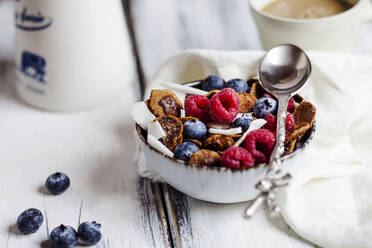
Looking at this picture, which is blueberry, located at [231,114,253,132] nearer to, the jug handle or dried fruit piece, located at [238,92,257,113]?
dried fruit piece, located at [238,92,257,113]

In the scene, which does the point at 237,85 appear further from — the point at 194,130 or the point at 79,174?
the point at 79,174

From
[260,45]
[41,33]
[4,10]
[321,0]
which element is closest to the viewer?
[41,33]

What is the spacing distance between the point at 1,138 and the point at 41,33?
230mm

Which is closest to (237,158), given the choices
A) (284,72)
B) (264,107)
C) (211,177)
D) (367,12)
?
(211,177)

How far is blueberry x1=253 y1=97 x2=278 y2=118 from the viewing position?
2.65ft

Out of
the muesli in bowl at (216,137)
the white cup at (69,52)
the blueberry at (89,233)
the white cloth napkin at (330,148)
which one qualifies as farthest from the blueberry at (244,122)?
the white cup at (69,52)

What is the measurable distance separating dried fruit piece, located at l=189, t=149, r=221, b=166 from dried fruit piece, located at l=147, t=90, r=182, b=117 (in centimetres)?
14

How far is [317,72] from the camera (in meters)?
0.96

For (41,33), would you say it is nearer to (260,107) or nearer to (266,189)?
(260,107)

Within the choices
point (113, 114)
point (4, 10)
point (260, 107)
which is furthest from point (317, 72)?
point (4, 10)

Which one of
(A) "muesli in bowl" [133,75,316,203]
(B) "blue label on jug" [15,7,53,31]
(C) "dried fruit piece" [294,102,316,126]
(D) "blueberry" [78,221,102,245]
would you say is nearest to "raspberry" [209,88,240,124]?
(A) "muesli in bowl" [133,75,316,203]

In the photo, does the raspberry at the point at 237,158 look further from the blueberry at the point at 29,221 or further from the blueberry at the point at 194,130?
the blueberry at the point at 29,221

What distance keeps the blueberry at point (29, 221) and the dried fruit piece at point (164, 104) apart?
25 cm

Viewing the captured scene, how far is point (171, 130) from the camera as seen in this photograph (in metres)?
0.78
